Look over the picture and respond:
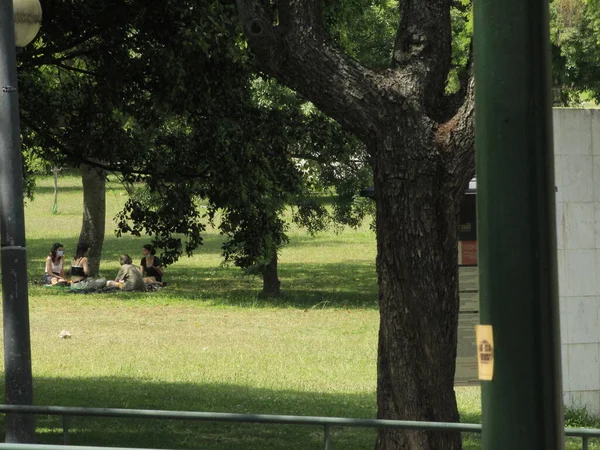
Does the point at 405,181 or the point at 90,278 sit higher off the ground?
the point at 405,181

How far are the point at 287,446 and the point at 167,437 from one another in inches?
43.9

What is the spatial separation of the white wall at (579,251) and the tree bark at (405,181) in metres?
4.81

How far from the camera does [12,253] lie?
265 inches

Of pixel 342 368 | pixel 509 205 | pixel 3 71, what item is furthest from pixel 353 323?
pixel 509 205

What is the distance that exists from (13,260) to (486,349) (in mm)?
4354

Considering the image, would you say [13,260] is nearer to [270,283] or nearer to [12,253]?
[12,253]

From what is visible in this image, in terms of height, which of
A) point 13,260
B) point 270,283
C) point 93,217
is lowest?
point 270,283

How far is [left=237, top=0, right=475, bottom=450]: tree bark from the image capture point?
6.80 meters

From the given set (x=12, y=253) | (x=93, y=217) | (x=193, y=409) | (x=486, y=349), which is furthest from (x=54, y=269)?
(x=486, y=349)

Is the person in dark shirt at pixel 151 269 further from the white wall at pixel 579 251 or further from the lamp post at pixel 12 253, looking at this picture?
the lamp post at pixel 12 253

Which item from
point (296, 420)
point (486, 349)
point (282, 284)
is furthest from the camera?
point (282, 284)

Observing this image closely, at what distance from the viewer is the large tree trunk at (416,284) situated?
6809mm

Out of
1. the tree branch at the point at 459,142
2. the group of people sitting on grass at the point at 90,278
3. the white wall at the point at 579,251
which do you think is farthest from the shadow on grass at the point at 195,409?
the group of people sitting on grass at the point at 90,278

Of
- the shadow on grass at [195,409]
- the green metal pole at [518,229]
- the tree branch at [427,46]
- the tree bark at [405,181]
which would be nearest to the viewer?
the green metal pole at [518,229]
